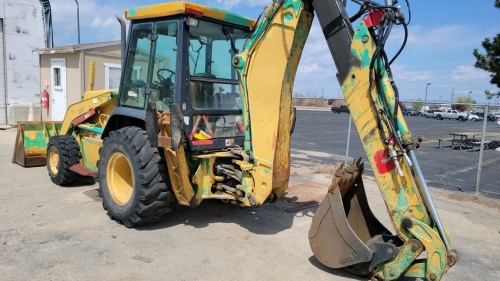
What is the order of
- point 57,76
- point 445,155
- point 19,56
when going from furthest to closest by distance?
1. point 19,56
2. point 57,76
3. point 445,155

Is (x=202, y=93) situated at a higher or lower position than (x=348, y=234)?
higher

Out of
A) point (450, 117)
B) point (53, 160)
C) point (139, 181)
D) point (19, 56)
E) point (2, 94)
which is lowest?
point (53, 160)

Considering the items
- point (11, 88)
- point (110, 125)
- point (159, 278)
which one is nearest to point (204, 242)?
point (159, 278)

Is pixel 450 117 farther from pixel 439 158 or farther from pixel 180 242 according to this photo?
pixel 180 242

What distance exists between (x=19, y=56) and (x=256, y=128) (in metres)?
14.3

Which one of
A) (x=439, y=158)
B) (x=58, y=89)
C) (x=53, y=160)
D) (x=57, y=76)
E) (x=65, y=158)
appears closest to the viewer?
(x=65, y=158)

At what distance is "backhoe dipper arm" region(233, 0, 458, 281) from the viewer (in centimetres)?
308

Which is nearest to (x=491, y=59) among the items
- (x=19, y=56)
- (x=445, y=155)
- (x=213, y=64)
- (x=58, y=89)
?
(x=445, y=155)

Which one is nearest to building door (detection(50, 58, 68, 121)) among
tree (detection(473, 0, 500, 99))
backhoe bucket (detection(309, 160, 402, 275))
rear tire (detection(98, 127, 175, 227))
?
rear tire (detection(98, 127, 175, 227))

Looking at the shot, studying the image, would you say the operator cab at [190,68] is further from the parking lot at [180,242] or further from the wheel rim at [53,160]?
the wheel rim at [53,160]

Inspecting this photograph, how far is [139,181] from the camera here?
438 cm

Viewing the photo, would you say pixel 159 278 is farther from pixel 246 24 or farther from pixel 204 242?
pixel 246 24

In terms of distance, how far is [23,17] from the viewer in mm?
14961

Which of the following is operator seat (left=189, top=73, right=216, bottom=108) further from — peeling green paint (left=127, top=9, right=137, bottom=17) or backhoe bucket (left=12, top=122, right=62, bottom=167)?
backhoe bucket (left=12, top=122, right=62, bottom=167)
